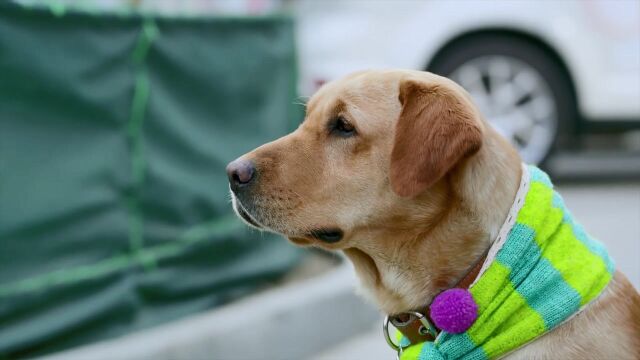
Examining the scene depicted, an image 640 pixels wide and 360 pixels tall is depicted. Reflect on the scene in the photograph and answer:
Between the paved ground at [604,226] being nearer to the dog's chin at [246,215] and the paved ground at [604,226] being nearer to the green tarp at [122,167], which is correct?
the green tarp at [122,167]

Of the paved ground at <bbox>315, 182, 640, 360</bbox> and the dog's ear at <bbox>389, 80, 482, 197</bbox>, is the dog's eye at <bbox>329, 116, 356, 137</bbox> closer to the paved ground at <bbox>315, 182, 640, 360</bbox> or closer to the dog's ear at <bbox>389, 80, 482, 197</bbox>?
the dog's ear at <bbox>389, 80, 482, 197</bbox>

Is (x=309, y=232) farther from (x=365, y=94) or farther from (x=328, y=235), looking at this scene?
(x=365, y=94)

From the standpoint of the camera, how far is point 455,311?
2.43m

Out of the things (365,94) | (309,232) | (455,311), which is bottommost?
(455,311)

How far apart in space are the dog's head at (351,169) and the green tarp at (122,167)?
1551mm

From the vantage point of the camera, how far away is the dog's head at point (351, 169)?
258cm

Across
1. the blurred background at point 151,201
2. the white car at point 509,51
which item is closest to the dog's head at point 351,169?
the blurred background at point 151,201

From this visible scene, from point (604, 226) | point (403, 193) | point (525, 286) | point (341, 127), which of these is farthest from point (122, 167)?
point (604, 226)

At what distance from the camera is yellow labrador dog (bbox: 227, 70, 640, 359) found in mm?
2453

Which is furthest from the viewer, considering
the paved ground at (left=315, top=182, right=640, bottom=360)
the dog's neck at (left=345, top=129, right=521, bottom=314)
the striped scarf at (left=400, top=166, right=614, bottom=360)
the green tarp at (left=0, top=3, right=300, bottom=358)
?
the paved ground at (left=315, top=182, right=640, bottom=360)

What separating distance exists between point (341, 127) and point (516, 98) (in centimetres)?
429

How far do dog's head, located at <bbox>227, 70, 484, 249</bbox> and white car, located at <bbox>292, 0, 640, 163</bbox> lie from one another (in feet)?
12.5

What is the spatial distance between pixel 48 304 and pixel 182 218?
3.00 feet

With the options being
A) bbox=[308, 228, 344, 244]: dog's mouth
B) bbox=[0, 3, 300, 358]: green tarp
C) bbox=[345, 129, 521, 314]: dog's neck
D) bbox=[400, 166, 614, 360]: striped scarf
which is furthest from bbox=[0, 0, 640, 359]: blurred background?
bbox=[308, 228, 344, 244]: dog's mouth
